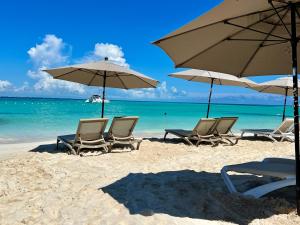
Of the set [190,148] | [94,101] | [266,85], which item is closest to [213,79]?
[266,85]

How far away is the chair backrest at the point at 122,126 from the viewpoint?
7.88 meters

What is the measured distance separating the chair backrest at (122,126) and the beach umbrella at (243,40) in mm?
3594

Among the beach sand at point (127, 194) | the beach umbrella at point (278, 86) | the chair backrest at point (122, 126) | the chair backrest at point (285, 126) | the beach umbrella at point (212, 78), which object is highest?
the beach umbrella at point (212, 78)

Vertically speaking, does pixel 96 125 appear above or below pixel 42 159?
above

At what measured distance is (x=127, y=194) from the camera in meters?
4.29

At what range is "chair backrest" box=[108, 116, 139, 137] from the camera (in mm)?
7883

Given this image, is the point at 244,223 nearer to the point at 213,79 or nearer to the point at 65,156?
the point at 65,156

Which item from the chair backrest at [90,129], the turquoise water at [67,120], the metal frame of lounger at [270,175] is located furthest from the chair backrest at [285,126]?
the metal frame of lounger at [270,175]

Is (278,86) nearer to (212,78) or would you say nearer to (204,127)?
(212,78)

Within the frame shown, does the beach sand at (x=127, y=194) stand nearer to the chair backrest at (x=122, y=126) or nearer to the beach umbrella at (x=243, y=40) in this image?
→ the beach umbrella at (x=243, y=40)

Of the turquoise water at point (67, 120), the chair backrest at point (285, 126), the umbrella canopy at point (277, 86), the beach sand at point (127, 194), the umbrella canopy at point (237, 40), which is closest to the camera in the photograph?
the umbrella canopy at point (237, 40)

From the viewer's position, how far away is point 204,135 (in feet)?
30.3

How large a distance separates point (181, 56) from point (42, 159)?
3726mm

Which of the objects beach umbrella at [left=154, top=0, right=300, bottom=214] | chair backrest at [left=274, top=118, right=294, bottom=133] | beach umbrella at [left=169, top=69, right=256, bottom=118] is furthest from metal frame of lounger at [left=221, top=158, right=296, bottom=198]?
chair backrest at [left=274, top=118, right=294, bottom=133]
